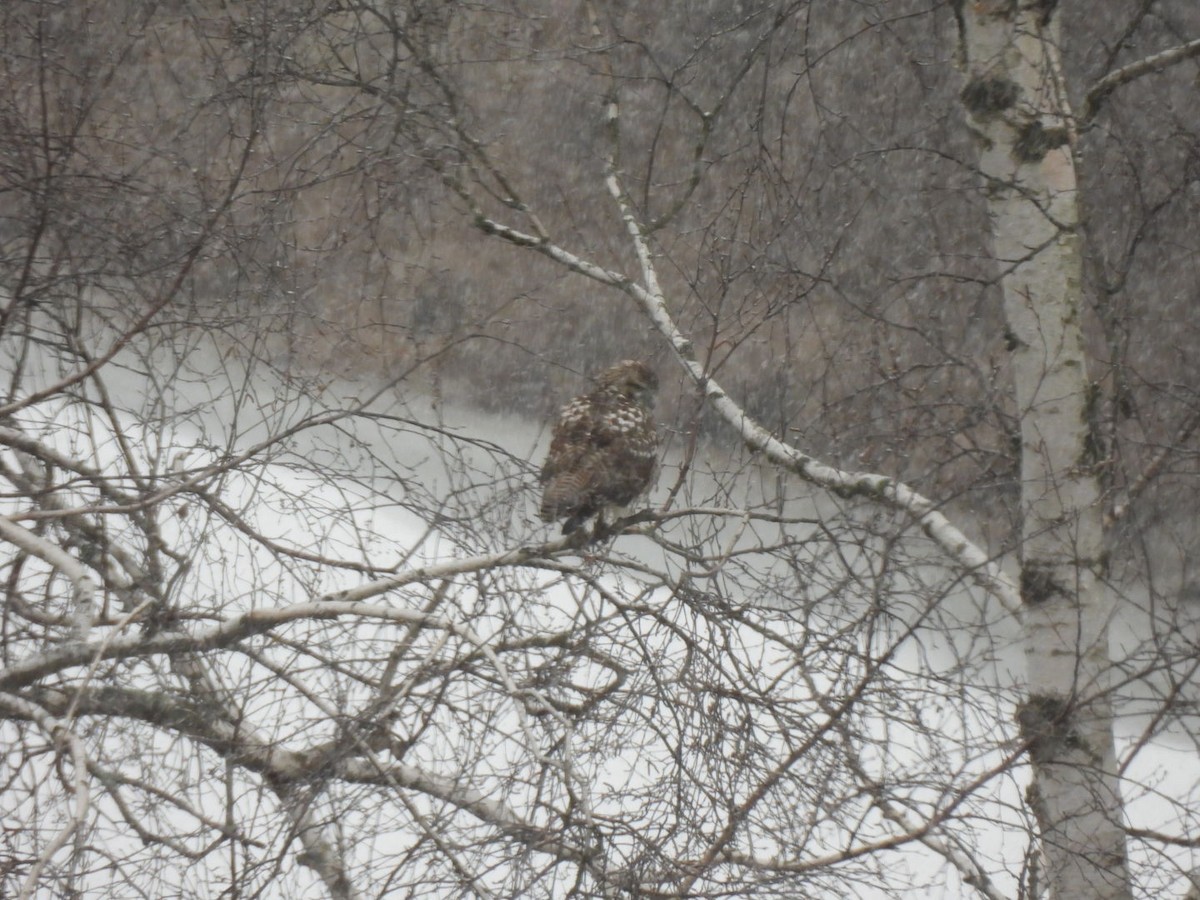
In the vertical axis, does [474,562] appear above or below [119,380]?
below

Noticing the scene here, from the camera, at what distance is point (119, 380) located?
537 inches

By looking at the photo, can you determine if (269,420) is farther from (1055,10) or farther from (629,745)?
(1055,10)

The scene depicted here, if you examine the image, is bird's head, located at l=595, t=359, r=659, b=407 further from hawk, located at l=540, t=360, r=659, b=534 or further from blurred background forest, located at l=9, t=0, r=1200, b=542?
blurred background forest, located at l=9, t=0, r=1200, b=542

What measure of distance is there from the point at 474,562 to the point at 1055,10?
2.53 metres

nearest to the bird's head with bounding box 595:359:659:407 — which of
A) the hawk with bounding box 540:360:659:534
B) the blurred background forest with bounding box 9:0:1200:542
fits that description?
the hawk with bounding box 540:360:659:534

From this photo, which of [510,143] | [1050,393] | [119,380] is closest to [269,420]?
[1050,393]

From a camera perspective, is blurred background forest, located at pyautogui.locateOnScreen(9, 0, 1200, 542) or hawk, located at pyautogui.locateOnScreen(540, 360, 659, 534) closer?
blurred background forest, located at pyautogui.locateOnScreen(9, 0, 1200, 542)

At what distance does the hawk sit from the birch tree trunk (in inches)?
45.7

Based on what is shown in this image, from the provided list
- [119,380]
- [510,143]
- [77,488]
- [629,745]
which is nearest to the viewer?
[629,745]

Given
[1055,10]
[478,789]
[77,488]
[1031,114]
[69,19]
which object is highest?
[1055,10]

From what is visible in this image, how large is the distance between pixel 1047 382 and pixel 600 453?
1.37 m

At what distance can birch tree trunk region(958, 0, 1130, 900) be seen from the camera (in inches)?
152

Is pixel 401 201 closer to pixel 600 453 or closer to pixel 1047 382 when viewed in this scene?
pixel 600 453

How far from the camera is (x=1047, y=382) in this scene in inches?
160
